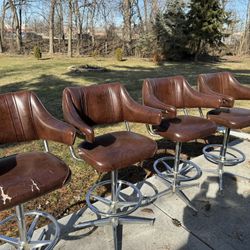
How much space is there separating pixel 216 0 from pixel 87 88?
13769mm

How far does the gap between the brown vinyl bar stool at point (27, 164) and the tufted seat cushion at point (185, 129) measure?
81 centimetres

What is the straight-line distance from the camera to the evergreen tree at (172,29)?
13773 millimetres

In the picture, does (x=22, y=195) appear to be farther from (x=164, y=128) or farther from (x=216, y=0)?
(x=216, y=0)

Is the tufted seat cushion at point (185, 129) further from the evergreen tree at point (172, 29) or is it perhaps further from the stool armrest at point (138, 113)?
the evergreen tree at point (172, 29)

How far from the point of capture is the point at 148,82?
231 cm

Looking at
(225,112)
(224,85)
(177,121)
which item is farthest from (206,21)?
(177,121)

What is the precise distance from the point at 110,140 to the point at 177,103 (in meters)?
0.90

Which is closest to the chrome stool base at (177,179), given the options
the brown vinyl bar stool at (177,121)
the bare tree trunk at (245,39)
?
the brown vinyl bar stool at (177,121)

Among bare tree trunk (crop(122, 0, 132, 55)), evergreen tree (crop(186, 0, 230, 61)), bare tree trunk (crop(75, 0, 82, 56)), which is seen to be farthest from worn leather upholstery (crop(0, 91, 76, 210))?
bare tree trunk (crop(75, 0, 82, 56))

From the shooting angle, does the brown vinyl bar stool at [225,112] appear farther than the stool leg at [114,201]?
Yes

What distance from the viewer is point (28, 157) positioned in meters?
1.58

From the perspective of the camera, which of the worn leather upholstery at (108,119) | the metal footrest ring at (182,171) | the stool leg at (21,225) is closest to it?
the stool leg at (21,225)

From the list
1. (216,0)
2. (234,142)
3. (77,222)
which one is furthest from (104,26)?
(77,222)

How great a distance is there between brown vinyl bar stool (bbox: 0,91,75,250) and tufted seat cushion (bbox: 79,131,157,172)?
19cm
